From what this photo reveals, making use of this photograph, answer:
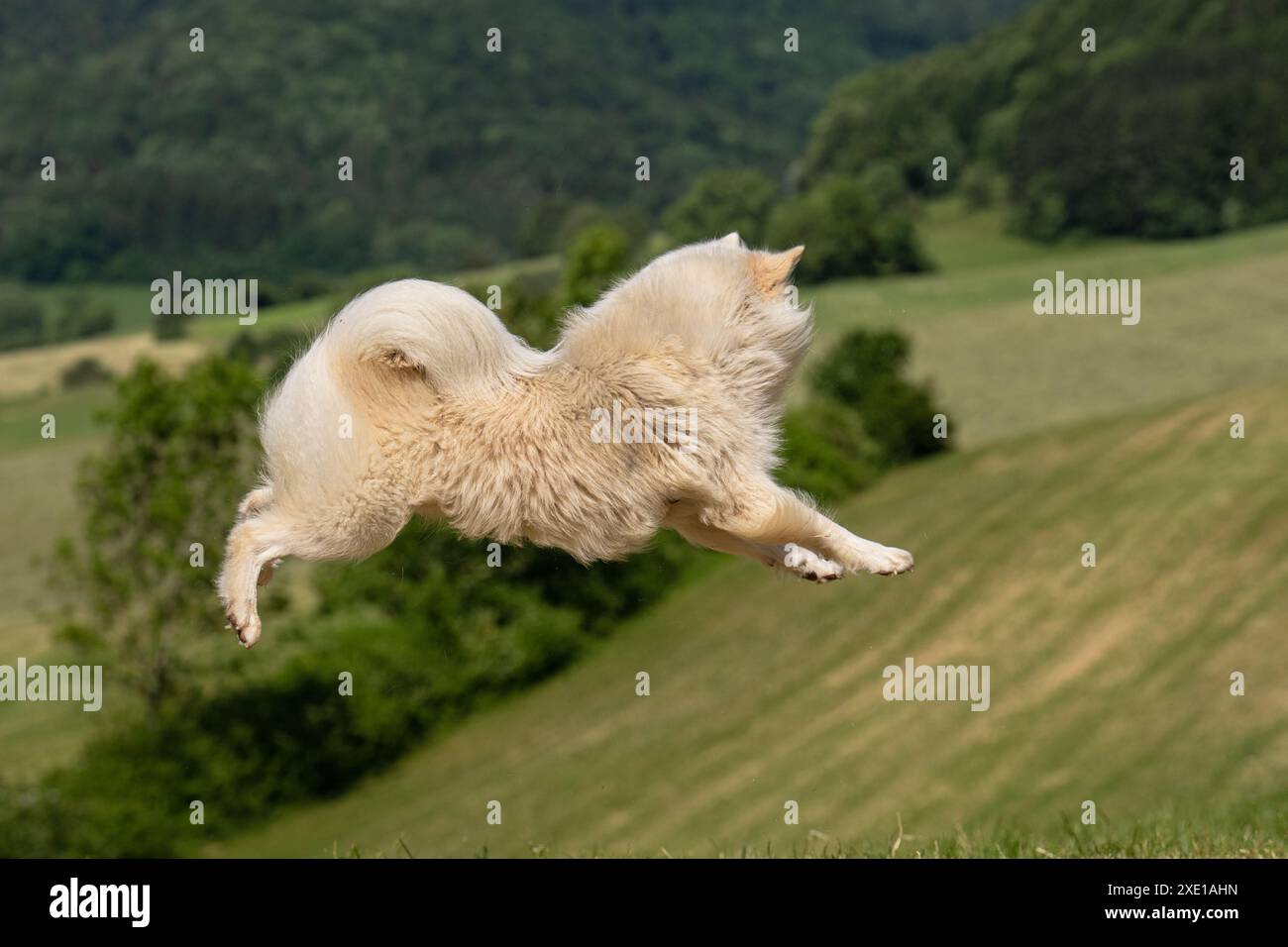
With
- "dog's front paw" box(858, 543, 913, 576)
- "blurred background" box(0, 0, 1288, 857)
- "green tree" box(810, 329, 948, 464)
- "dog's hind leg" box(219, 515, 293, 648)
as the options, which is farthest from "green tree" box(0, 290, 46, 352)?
"dog's front paw" box(858, 543, 913, 576)

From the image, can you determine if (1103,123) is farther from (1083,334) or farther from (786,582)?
(786,582)

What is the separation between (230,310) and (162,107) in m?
158

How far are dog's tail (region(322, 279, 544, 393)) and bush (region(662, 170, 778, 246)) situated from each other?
72.2 meters

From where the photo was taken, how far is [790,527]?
754cm

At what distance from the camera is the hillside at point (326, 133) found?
383 ft

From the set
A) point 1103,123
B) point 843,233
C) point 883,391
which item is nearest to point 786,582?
point 883,391

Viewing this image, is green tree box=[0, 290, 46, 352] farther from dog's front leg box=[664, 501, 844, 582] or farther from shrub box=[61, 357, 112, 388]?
dog's front leg box=[664, 501, 844, 582]

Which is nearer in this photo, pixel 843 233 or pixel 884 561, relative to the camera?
pixel 884 561

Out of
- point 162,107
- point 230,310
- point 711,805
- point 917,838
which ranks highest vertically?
point 162,107

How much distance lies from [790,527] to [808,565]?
0.63m

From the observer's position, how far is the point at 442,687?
56.4 m

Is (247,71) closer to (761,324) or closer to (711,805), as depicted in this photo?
(711,805)

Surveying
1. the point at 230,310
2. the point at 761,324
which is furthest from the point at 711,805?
the point at 761,324
